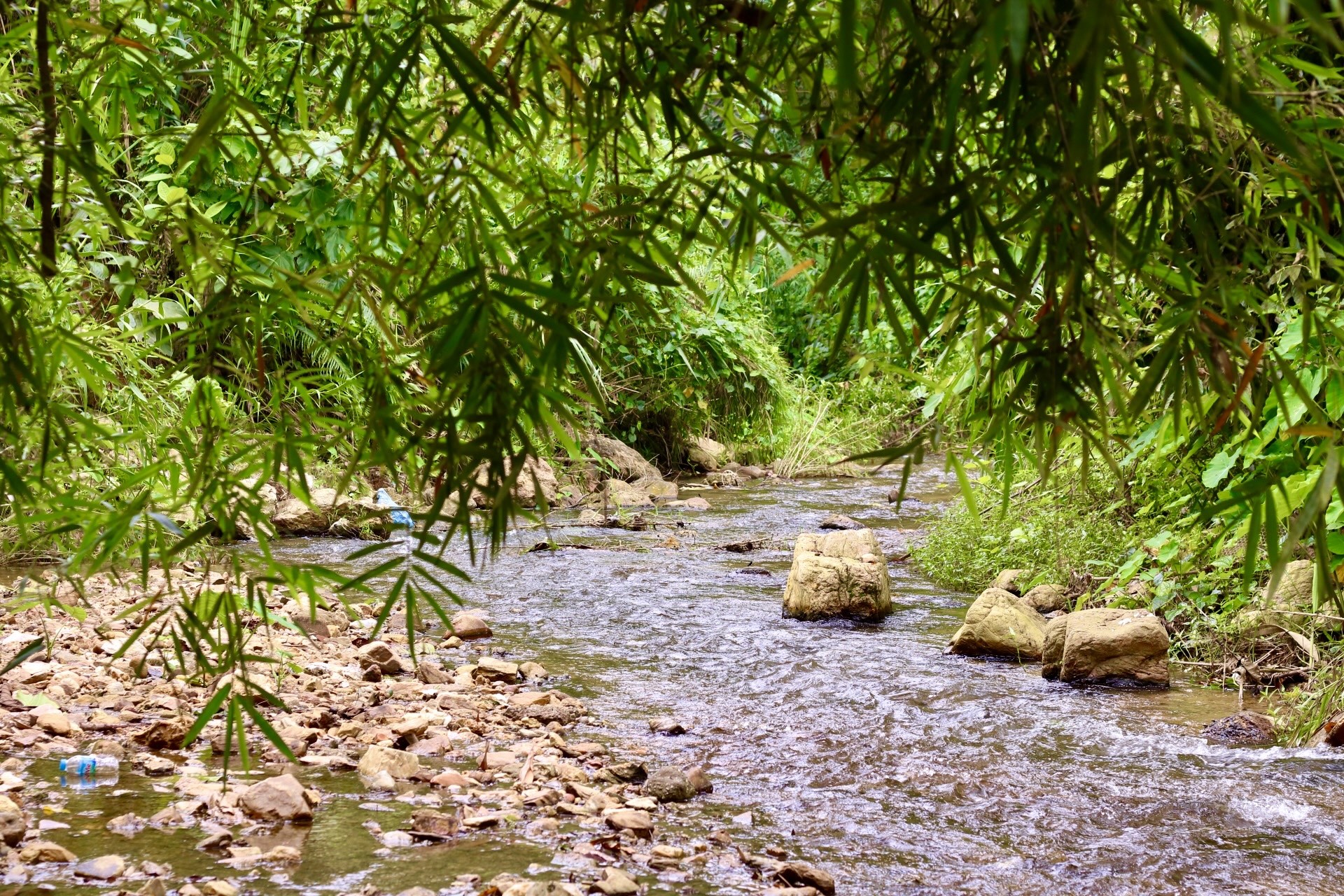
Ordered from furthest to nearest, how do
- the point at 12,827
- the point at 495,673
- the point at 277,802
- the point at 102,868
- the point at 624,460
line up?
the point at 624,460 → the point at 495,673 → the point at 277,802 → the point at 12,827 → the point at 102,868

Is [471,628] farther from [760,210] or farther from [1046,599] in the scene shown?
[760,210]

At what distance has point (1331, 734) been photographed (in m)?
3.75

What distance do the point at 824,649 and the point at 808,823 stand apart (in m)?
2.14

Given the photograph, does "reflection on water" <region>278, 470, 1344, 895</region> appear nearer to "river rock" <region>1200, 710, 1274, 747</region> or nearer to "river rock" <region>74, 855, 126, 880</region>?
"river rock" <region>1200, 710, 1274, 747</region>

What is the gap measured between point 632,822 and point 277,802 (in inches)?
34.4

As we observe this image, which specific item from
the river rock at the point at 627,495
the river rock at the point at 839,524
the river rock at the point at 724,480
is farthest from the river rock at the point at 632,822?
the river rock at the point at 724,480

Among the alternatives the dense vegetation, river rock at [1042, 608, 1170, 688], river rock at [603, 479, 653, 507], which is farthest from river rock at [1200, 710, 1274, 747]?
river rock at [603, 479, 653, 507]

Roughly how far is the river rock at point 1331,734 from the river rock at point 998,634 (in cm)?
143

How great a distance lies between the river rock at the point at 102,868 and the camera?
217 centimetres

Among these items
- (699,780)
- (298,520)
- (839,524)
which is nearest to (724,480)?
(839,524)

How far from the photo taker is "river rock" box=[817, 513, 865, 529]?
8.94 meters

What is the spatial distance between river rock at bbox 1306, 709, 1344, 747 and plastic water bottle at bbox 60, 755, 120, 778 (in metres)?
3.75

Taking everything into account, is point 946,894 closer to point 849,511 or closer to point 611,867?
point 611,867

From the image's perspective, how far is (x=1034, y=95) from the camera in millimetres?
1185
